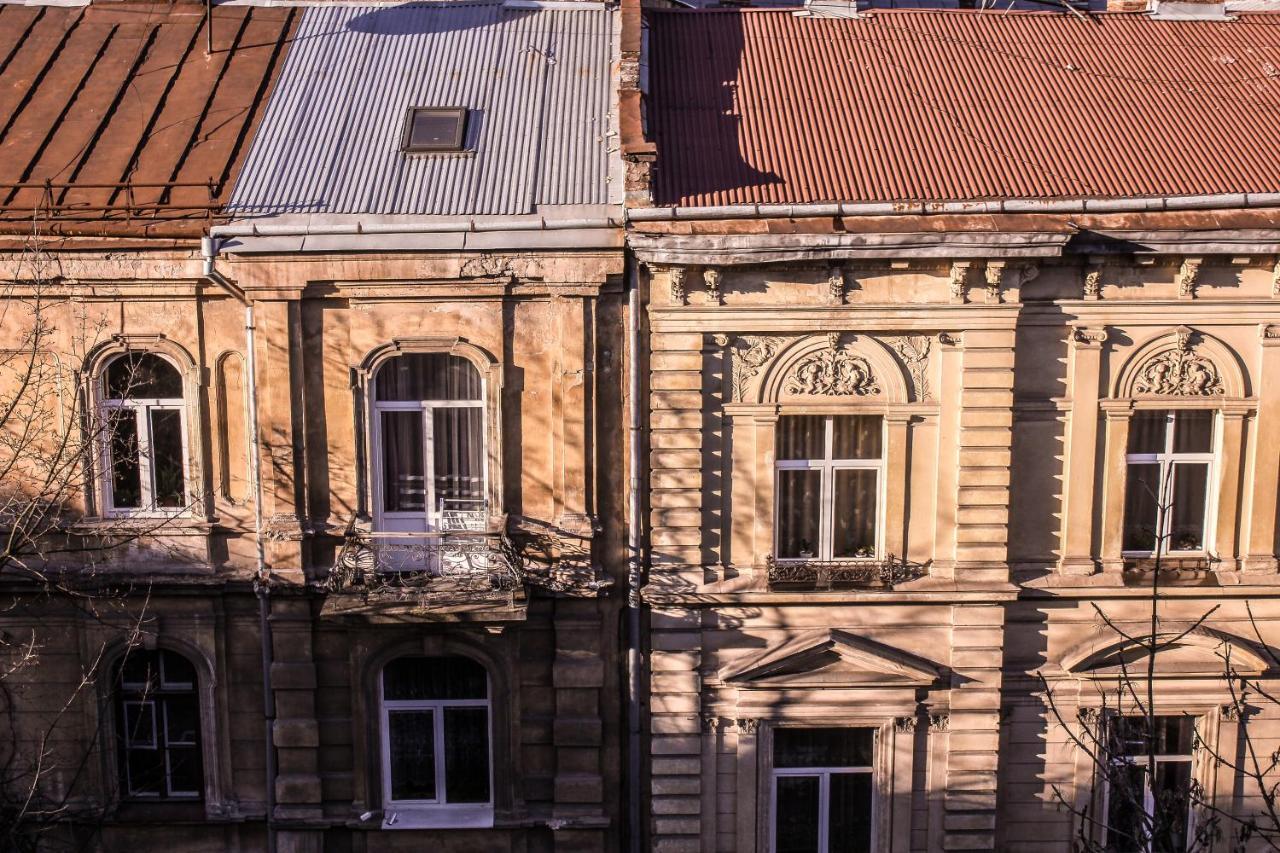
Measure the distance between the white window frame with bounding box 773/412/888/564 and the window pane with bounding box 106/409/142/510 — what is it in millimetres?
7985

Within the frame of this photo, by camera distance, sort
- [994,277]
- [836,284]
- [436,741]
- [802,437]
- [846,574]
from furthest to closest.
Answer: [436,741]
[802,437]
[846,574]
[836,284]
[994,277]

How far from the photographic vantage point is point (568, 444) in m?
13.9

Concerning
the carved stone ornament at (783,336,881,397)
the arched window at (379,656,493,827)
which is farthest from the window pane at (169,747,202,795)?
the carved stone ornament at (783,336,881,397)

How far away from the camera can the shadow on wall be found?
47.2ft

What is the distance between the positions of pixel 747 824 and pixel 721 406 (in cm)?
524

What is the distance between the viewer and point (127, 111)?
15.7 m

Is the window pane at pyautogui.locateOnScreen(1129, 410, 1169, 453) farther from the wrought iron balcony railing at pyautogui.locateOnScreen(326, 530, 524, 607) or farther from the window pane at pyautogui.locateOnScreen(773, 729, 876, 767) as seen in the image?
the wrought iron balcony railing at pyautogui.locateOnScreen(326, 530, 524, 607)

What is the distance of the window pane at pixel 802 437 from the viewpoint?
1403 centimetres

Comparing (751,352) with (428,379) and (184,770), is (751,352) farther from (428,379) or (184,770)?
(184,770)

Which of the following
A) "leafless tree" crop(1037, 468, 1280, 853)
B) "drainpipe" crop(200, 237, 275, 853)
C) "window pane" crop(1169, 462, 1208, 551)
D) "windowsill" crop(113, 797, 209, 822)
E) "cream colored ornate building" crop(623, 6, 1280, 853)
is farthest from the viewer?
"windowsill" crop(113, 797, 209, 822)

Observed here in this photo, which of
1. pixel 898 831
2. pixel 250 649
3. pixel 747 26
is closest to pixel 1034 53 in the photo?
pixel 747 26

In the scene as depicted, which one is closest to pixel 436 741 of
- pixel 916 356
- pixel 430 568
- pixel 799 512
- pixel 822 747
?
pixel 430 568

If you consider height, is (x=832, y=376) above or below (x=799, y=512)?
above

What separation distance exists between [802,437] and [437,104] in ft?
22.1
